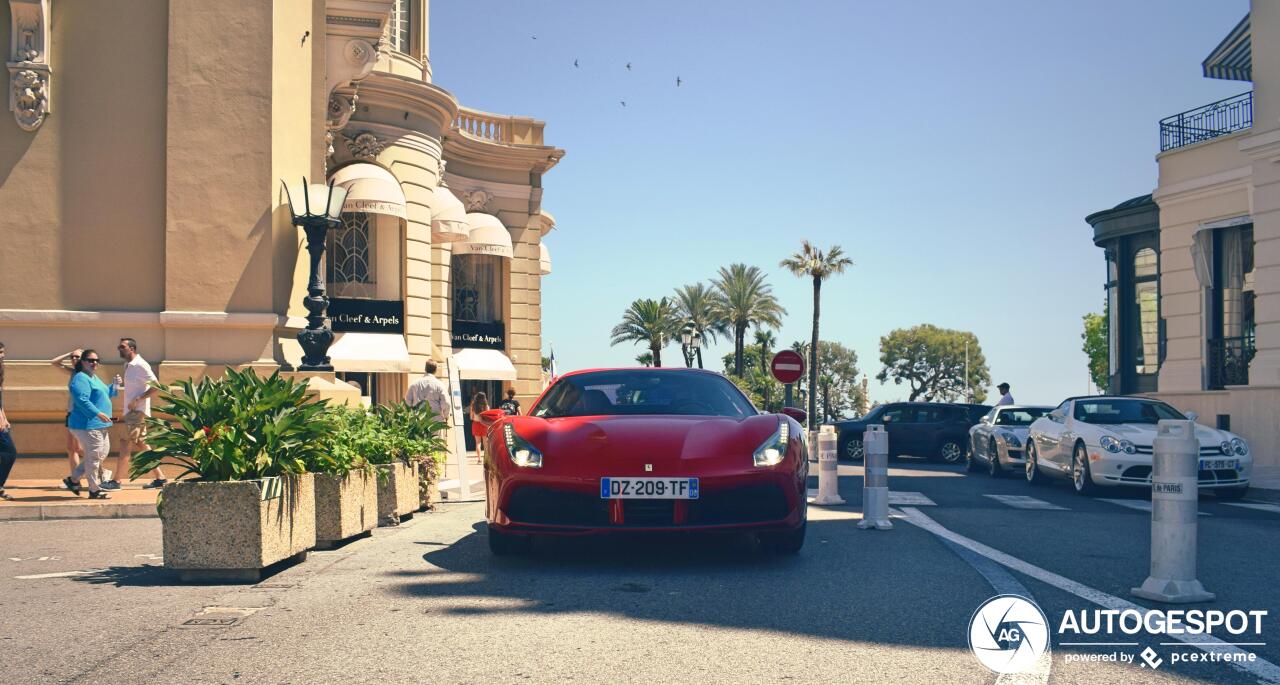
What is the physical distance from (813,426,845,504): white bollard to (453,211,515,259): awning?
1835 cm

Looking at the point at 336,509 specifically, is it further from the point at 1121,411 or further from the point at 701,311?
the point at 701,311

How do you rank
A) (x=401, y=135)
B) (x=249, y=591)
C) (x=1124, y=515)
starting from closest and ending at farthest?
(x=249, y=591) < (x=1124, y=515) < (x=401, y=135)

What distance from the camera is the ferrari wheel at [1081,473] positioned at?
50.9 ft

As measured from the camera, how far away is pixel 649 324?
7725 cm

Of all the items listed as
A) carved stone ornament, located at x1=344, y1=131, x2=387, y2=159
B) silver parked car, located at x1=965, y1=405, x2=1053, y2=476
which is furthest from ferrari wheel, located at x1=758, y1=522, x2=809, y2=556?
carved stone ornament, located at x1=344, y1=131, x2=387, y2=159

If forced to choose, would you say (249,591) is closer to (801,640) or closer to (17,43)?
(801,640)

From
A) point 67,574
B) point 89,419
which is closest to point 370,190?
point 89,419

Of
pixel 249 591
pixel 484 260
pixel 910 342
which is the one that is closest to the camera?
pixel 249 591

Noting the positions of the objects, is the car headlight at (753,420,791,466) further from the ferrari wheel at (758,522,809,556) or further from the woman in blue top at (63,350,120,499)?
the woman in blue top at (63,350,120,499)

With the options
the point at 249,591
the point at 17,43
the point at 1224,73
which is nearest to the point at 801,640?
the point at 249,591

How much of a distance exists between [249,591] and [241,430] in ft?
3.64

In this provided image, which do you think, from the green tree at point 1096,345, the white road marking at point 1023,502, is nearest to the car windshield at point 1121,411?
the white road marking at point 1023,502

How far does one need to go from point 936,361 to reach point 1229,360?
87162mm

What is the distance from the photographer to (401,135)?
88.6ft
